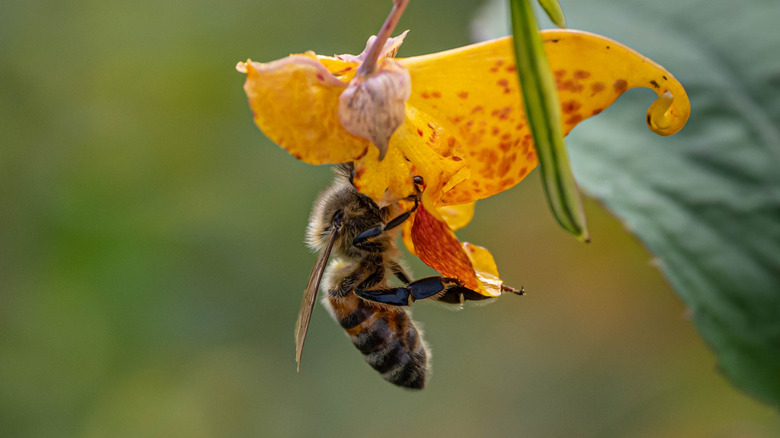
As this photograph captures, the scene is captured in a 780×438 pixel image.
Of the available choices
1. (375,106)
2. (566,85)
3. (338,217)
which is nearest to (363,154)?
(375,106)

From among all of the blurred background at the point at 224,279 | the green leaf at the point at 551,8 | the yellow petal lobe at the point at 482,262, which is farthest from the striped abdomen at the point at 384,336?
the blurred background at the point at 224,279

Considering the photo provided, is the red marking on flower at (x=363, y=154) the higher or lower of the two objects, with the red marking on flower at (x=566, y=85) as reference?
lower

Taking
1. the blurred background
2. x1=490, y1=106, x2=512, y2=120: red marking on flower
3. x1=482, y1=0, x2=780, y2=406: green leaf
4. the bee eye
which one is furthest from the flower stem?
the blurred background

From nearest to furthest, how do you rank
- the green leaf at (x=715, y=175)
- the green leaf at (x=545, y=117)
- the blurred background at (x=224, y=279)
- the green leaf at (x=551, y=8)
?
the green leaf at (x=545, y=117) < the green leaf at (x=551, y=8) < the green leaf at (x=715, y=175) < the blurred background at (x=224, y=279)

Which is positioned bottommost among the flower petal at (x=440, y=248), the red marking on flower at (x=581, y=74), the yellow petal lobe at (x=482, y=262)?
the yellow petal lobe at (x=482, y=262)

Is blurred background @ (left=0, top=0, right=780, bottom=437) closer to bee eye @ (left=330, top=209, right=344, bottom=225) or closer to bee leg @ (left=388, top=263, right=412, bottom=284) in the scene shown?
bee leg @ (left=388, top=263, right=412, bottom=284)

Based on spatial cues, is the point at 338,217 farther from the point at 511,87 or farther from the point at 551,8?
the point at 551,8

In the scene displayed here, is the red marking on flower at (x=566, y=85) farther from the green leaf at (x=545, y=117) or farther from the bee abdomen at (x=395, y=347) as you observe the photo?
the bee abdomen at (x=395, y=347)
